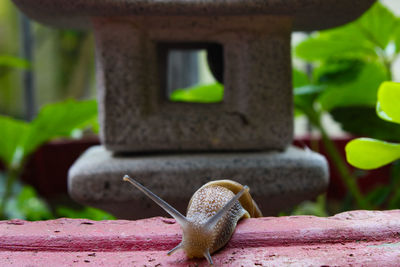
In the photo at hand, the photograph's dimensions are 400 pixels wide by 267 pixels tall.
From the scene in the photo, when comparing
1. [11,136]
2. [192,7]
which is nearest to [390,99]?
[192,7]

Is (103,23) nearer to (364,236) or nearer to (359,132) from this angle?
(364,236)

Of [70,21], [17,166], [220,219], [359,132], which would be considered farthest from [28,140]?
[359,132]

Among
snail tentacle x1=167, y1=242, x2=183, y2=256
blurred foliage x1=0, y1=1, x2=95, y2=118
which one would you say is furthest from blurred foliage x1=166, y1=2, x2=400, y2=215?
blurred foliage x1=0, y1=1, x2=95, y2=118

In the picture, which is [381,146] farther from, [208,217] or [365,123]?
[365,123]

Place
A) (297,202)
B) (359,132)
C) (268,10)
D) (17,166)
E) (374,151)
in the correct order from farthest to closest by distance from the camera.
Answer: (17,166)
(359,132)
(297,202)
(268,10)
(374,151)

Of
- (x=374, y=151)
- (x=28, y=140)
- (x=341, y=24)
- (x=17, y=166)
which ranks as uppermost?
(x=341, y=24)

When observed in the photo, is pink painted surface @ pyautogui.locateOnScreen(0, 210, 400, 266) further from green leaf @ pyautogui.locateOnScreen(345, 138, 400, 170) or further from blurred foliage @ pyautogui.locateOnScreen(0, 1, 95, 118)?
blurred foliage @ pyautogui.locateOnScreen(0, 1, 95, 118)
